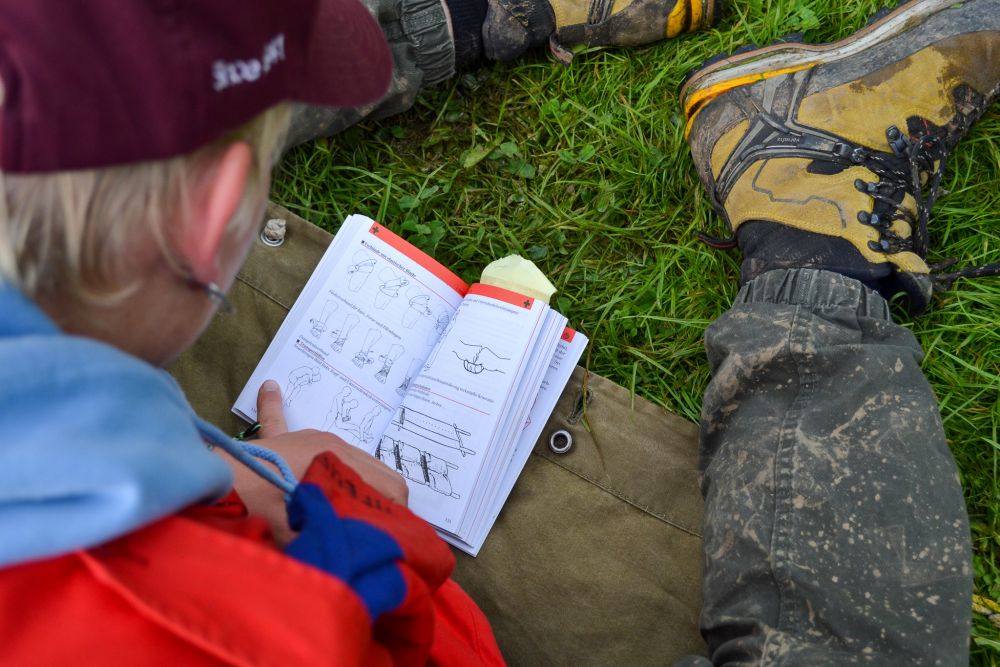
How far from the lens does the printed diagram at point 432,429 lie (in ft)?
4.92

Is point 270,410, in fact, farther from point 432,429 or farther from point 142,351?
point 142,351

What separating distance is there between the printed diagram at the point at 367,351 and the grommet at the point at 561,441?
423 millimetres

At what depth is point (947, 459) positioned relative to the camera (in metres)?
1.34

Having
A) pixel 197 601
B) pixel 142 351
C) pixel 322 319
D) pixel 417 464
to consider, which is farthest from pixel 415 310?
pixel 197 601

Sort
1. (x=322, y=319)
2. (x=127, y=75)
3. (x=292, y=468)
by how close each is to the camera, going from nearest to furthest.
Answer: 1. (x=127, y=75)
2. (x=292, y=468)
3. (x=322, y=319)

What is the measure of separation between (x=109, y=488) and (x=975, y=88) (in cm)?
194

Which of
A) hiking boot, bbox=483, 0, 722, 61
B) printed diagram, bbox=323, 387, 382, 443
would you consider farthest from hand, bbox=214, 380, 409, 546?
hiking boot, bbox=483, 0, 722, 61

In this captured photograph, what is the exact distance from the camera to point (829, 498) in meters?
1.29

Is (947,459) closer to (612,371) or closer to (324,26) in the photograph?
(612,371)

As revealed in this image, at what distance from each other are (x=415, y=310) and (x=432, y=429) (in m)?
0.28

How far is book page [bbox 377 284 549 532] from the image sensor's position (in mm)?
1489

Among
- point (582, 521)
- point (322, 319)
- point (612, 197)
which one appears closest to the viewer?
point (582, 521)

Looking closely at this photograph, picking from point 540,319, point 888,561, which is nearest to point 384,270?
point 540,319

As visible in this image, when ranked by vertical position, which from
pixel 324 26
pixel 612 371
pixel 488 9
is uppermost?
pixel 324 26
